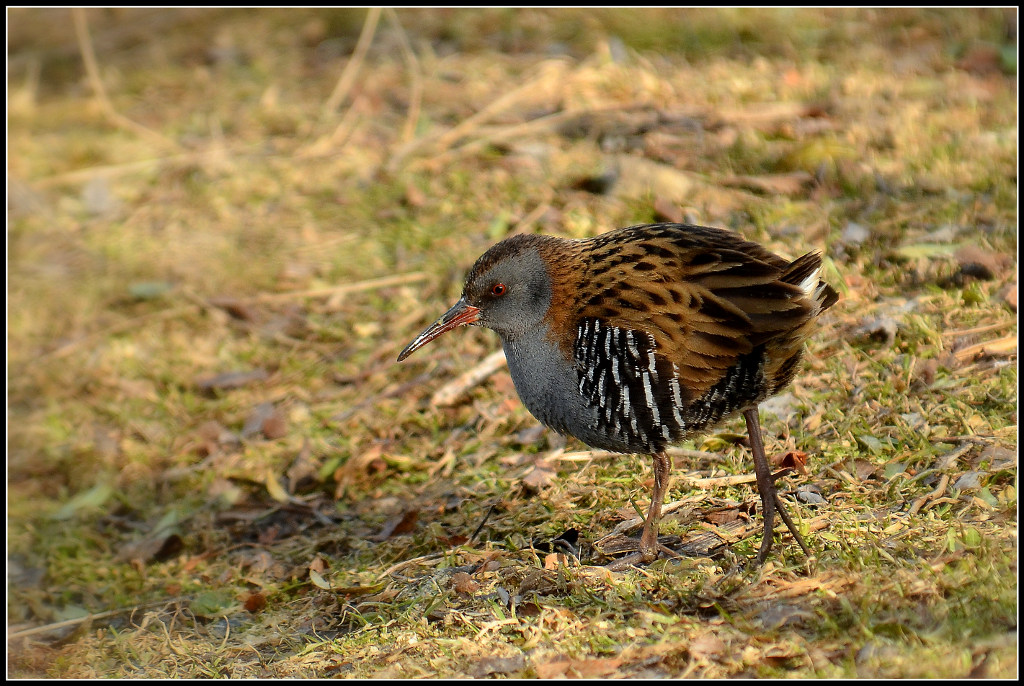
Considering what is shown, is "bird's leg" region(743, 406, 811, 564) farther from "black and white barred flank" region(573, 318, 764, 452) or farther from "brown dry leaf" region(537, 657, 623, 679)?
"brown dry leaf" region(537, 657, 623, 679)

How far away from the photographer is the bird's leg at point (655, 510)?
417cm

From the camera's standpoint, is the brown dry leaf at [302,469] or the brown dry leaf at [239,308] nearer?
the brown dry leaf at [302,469]

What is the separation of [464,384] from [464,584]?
1697mm

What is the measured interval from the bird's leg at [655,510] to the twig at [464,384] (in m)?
1.69

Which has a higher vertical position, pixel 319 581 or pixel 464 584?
pixel 464 584

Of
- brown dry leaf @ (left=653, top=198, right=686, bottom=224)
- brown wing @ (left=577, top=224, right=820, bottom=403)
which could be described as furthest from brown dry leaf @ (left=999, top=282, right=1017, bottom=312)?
brown dry leaf @ (left=653, top=198, right=686, bottom=224)

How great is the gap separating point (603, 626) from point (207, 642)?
1.76 meters

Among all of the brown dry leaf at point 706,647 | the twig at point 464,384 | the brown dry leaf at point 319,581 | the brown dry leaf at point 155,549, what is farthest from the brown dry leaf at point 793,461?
the brown dry leaf at point 155,549

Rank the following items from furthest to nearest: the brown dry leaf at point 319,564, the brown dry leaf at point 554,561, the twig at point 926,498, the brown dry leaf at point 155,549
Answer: the brown dry leaf at point 155,549
the brown dry leaf at point 319,564
the brown dry leaf at point 554,561
the twig at point 926,498

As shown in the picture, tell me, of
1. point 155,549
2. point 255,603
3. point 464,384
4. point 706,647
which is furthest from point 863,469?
point 155,549

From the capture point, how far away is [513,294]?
441 centimetres

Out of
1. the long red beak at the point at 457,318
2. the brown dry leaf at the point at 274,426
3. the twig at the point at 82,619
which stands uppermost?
the long red beak at the point at 457,318

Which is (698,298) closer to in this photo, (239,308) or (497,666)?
(497,666)

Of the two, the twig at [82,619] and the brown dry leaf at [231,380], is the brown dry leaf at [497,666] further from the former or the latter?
the brown dry leaf at [231,380]
